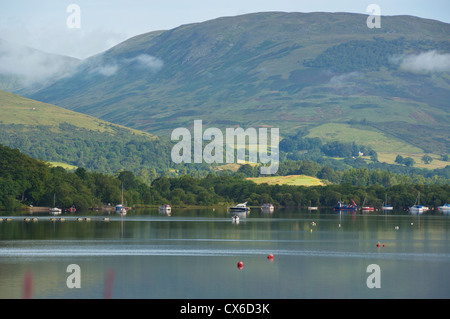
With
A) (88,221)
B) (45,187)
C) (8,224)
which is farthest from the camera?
(45,187)

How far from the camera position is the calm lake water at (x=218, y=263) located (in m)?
48.8

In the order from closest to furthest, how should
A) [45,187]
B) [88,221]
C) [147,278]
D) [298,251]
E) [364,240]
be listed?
[147,278], [298,251], [364,240], [88,221], [45,187]

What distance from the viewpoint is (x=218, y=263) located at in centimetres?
6372

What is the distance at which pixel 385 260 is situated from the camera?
223ft

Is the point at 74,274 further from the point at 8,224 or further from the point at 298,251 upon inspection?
the point at 8,224

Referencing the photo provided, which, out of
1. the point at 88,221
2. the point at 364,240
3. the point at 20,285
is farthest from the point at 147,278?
the point at 88,221

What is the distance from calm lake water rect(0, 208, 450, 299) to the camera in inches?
1923
